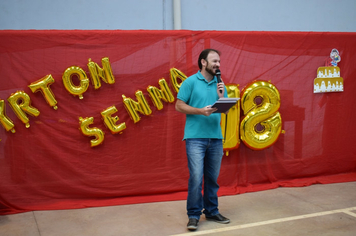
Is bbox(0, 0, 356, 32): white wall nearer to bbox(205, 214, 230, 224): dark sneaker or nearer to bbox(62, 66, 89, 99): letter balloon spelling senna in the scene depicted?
bbox(62, 66, 89, 99): letter balloon spelling senna

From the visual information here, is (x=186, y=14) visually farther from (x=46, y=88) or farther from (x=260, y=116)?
(x=46, y=88)

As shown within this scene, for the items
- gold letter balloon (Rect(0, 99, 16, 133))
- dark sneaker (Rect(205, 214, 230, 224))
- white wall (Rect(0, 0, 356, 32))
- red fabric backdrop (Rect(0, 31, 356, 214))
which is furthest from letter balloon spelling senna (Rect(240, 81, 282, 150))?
gold letter balloon (Rect(0, 99, 16, 133))

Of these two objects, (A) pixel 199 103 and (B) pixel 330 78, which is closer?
(A) pixel 199 103

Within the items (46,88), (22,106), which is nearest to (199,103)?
(46,88)

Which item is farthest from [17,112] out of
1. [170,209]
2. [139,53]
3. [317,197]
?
[317,197]

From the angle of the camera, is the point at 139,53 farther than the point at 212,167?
Yes

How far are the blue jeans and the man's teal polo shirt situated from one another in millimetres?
Result: 74

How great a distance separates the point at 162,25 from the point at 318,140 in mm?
3337

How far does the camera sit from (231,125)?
18.1 feet

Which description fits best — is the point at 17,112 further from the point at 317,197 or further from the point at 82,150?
the point at 317,197

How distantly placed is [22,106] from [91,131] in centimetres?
86

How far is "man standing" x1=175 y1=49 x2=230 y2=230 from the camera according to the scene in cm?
414

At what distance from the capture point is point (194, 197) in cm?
419

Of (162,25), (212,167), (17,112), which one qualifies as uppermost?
(162,25)
